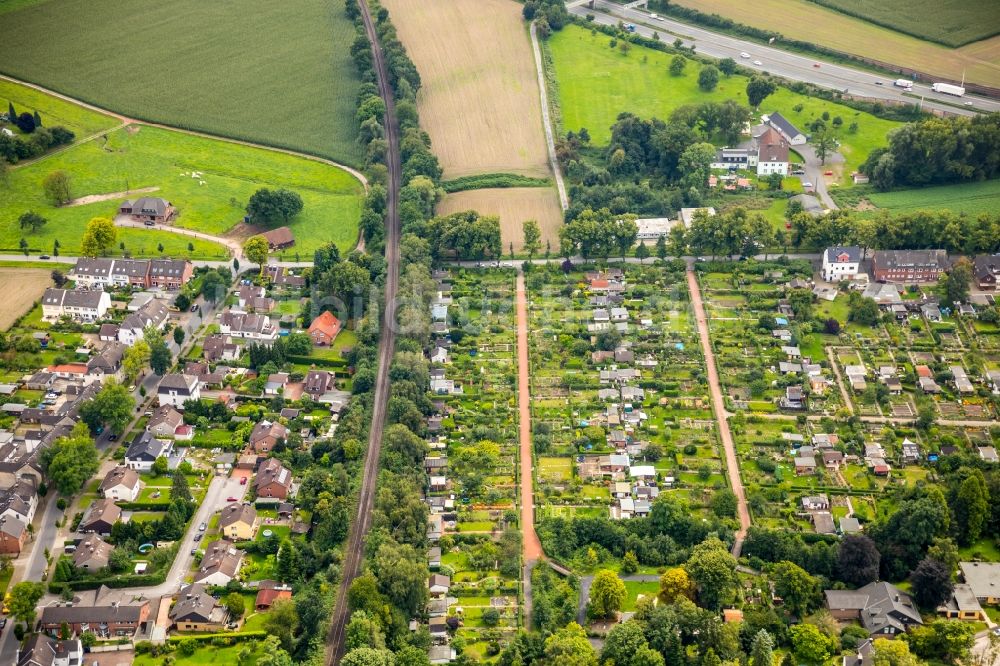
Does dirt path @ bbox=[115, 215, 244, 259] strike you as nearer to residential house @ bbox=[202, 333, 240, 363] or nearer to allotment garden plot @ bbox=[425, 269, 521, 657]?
residential house @ bbox=[202, 333, 240, 363]

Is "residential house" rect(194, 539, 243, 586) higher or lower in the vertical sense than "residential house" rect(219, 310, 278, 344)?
lower

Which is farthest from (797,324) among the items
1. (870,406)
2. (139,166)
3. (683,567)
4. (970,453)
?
(139,166)

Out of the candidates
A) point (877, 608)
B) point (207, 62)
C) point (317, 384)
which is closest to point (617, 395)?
point (317, 384)

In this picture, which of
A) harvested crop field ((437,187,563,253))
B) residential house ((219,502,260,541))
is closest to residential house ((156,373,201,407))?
residential house ((219,502,260,541))

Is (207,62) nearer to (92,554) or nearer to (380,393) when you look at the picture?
(380,393)

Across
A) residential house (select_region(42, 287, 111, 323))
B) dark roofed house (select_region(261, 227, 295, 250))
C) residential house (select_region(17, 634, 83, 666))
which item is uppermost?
dark roofed house (select_region(261, 227, 295, 250))

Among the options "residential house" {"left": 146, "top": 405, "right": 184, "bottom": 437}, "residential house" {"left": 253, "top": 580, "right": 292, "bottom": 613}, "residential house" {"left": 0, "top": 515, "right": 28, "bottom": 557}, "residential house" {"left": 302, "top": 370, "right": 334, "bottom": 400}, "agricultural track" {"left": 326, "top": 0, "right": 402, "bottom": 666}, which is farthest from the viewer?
"residential house" {"left": 302, "top": 370, "right": 334, "bottom": 400}

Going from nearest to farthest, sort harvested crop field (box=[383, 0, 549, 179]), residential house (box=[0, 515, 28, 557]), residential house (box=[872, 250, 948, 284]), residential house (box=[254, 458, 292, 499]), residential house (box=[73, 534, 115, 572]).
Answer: residential house (box=[73, 534, 115, 572]) → residential house (box=[0, 515, 28, 557]) → residential house (box=[254, 458, 292, 499]) → residential house (box=[872, 250, 948, 284]) → harvested crop field (box=[383, 0, 549, 179])
